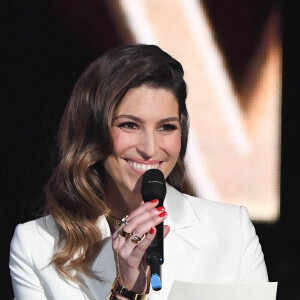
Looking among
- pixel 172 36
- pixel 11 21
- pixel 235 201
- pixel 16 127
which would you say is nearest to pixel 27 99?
pixel 16 127

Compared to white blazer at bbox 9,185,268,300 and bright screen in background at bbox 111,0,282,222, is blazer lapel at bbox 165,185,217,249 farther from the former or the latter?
bright screen in background at bbox 111,0,282,222

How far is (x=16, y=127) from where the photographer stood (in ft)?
9.89

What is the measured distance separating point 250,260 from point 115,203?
389 mm

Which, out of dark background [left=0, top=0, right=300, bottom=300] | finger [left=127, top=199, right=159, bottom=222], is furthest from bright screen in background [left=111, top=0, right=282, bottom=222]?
finger [left=127, top=199, right=159, bottom=222]

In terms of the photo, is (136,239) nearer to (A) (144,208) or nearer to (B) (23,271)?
(A) (144,208)

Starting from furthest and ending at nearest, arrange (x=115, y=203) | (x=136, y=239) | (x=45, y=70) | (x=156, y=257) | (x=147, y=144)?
(x=45, y=70) → (x=115, y=203) → (x=147, y=144) → (x=136, y=239) → (x=156, y=257)

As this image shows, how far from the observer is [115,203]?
1986 mm

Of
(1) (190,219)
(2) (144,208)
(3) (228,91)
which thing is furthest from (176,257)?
(3) (228,91)

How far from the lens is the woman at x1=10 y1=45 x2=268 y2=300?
1806 mm

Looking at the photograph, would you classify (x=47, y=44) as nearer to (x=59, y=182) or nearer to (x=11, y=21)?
(x=11, y=21)

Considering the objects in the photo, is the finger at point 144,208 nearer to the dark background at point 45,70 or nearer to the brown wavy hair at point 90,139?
the brown wavy hair at point 90,139

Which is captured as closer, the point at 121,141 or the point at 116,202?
the point at 121,141

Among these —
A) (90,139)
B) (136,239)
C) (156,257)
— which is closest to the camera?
(156,257)

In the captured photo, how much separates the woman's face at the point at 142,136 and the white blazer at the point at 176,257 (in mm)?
209
